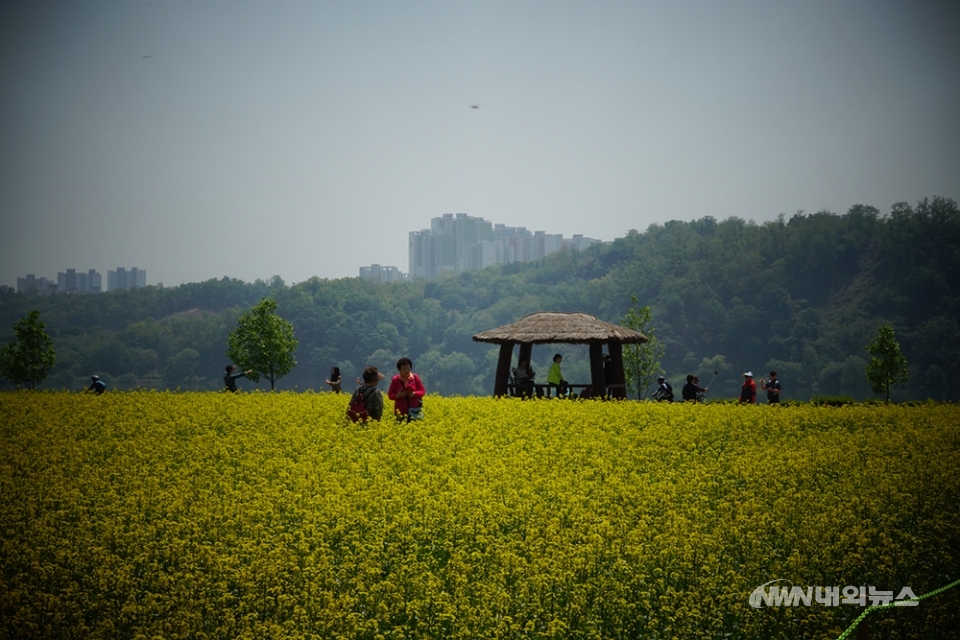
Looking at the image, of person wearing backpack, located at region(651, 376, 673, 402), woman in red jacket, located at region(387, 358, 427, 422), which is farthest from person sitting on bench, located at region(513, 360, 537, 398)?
woman in red jacket, located at region(387, 358, 427, 422)

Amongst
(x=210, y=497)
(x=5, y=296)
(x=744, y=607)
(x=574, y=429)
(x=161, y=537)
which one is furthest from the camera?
(x=5, y=296)

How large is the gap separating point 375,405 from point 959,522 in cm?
958

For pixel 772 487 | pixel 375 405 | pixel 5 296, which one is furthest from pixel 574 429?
pixel 5 296

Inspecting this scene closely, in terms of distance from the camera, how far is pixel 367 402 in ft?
53.3

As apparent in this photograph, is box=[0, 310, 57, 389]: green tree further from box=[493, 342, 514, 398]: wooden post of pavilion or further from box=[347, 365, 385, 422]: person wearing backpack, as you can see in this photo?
box=[347, 365, 385, 422]: person wearing backpack

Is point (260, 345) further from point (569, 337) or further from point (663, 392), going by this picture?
point (663, 392)

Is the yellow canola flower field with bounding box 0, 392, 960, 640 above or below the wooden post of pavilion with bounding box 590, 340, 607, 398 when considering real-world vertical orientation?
below

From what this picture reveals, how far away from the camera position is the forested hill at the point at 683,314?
103688 millimetres

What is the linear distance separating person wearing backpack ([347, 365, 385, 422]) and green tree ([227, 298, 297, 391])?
23957mm

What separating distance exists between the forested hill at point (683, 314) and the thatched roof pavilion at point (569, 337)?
253 ft

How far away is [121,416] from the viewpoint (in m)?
18.4

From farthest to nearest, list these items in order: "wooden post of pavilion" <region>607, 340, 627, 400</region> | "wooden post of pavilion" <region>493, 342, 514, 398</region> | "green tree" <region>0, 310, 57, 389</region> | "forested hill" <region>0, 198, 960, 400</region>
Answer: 1. "forested hill" <region>0, 198, 960, 400</region>
2. "green tree" <region>0, 310, 57, 389</region>
3. "wooden post of pavilion" <region>607, 340, 627, 400</region>
4. "wooden post of pavilion" <region>493, 342, 514, 398</region>

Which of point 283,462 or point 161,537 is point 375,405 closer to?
point 283,462

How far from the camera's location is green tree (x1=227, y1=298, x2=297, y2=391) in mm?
39719
